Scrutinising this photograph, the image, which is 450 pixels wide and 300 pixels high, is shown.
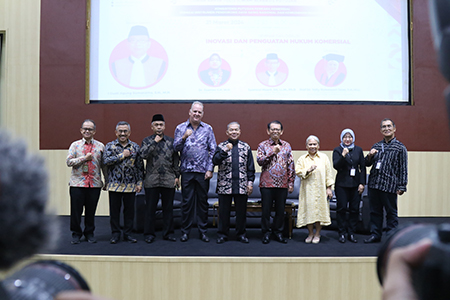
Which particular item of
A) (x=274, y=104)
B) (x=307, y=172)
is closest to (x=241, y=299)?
(x=307, y=172)

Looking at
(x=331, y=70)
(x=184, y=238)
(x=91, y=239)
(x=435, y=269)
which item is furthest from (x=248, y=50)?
(x=435, y=269)

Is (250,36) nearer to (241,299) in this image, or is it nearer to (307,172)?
(307,172)

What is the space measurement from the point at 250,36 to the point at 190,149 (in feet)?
7.37

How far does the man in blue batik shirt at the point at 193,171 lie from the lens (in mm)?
3756

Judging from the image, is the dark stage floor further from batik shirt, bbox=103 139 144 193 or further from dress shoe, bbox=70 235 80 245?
batik shirt, bbox=103 139 144 193

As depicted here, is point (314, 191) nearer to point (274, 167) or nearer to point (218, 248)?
point (274, 167)

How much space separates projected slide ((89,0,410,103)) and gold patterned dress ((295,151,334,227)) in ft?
5.56

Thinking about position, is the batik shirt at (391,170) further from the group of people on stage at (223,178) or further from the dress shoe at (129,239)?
the dress shoe at (129,239)

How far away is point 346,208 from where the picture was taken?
3.87 metres

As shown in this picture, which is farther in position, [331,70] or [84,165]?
[331,70]

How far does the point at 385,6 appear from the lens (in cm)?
526

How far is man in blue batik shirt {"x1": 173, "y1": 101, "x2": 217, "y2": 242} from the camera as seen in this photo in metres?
3.76

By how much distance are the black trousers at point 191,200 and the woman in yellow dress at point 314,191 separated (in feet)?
3.10

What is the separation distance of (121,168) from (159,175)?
0.37 meters
